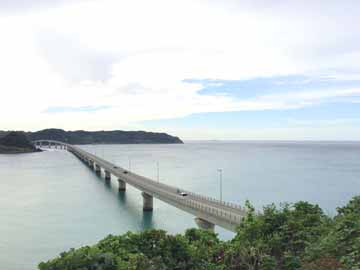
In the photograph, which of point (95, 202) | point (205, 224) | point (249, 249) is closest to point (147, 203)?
point (95, 202)

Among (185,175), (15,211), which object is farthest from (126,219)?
(185,175)

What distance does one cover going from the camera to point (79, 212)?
62938mm

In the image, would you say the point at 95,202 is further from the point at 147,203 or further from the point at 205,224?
the point at 205,224

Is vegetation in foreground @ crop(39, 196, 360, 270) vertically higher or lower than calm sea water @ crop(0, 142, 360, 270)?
higher

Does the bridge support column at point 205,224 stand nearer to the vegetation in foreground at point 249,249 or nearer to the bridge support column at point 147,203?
the vegetation in foreground at point 249,249

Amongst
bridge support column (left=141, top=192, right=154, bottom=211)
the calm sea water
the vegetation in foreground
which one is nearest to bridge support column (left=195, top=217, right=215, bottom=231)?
the calm sea water

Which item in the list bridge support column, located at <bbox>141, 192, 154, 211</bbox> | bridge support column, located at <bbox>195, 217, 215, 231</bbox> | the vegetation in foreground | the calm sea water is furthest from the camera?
bridge support column, located at <bbox>141, 192, 154, 211</bbox>

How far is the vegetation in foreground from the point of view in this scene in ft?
50.0

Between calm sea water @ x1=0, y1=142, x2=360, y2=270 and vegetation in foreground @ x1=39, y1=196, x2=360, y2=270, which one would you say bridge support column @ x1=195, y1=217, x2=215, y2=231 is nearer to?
calm sea water @ x1=0, y1=142, x2=360, y2=270

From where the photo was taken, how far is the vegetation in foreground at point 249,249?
15.2 m

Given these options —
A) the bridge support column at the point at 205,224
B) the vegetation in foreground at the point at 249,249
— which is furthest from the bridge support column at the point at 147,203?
the vegetation in foreground at the point at 249,249

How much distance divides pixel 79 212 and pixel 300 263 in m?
51.3

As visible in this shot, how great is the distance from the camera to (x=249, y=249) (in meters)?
17.1

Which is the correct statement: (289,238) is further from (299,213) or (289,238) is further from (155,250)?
(155,250)
